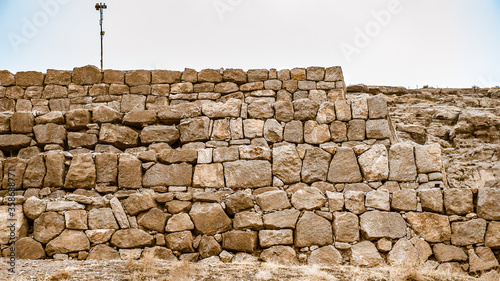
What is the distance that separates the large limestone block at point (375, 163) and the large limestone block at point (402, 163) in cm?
9

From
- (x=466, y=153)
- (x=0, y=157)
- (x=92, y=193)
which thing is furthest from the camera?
(x=466, y=153)

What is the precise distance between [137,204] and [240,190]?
1529 millimetres

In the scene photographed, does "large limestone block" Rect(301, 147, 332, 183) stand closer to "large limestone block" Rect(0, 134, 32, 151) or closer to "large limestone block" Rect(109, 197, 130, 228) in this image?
"large limestone block" Rect(109, 197, 130, 228)

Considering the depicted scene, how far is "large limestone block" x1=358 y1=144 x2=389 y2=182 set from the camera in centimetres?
673

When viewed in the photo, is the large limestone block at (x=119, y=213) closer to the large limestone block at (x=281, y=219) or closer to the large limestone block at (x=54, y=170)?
the large limestone block at (x=54, y=170)

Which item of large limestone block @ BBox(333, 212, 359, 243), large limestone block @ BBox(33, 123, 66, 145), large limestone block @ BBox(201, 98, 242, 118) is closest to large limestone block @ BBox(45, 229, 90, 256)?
large limestone block @ BBox(33, 123, 66, 145)

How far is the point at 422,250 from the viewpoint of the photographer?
617cm

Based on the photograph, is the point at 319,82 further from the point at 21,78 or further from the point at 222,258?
the point at 21,78

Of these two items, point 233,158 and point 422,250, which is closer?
point 422,250

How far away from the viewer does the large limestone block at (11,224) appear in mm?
6172

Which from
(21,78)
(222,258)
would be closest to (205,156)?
(222,258)

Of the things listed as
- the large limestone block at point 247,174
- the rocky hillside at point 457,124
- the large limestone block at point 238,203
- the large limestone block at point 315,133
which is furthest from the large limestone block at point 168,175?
the rocky hillside at point 457,124

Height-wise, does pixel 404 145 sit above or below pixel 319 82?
below

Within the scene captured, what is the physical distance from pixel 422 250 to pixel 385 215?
0.67 metres
